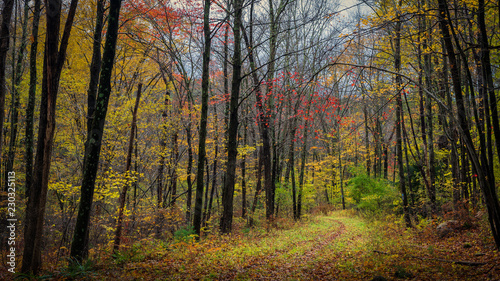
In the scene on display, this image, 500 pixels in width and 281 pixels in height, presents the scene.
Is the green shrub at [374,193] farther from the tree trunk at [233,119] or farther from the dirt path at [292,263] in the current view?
the tree trunk at [233,119]

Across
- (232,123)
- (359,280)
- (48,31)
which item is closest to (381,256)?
(359,280)

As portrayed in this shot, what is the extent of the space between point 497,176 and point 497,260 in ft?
14.1

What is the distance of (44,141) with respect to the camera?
205 inches

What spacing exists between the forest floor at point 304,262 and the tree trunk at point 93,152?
26.7 inches

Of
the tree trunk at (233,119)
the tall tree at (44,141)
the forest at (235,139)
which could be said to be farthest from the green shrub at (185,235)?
the tall tree at (44,141)

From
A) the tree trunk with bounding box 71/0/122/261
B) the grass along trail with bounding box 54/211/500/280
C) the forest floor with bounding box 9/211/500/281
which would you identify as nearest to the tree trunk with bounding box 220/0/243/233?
the forest floor with bounding box 9/211/500/281

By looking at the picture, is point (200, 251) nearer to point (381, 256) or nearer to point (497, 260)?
point (381, 256)

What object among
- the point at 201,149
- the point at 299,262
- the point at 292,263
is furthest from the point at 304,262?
the point at 201,149

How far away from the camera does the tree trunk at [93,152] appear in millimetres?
5891

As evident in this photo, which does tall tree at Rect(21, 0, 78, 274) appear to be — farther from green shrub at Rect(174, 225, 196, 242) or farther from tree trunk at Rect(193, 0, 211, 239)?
tree trunk at Rect(193, 0, 211, 239)

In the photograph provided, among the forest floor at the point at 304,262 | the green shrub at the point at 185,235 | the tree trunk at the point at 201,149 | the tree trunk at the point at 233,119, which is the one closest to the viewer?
the forest floor at the point at 304,262

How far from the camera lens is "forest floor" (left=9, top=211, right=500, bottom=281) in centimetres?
504

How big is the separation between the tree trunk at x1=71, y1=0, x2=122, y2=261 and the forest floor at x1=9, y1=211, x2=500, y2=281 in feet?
2.23

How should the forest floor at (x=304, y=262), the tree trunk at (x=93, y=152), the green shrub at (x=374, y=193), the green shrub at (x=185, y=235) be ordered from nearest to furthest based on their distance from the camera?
the forest floor at (x=304, y=262) → the tree trunk at (x=93, y=152) → the green shrub at (x=185, y=235) → the green shrub at (x=374, y=193)
